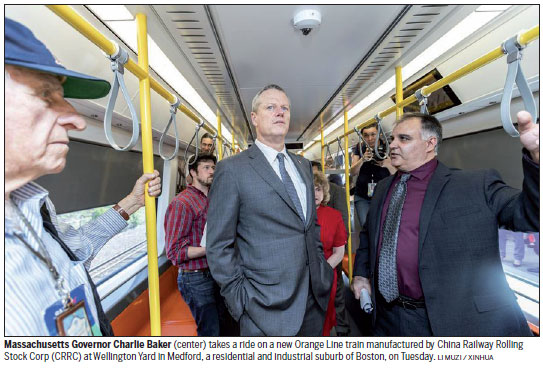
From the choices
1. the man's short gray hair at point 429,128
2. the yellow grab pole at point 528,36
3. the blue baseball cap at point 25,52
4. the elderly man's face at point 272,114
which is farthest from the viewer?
the man's short gray hair at point 429,128

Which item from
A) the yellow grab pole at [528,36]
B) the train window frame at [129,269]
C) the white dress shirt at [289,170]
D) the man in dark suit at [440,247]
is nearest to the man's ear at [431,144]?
the man in dark suit at [440,247]

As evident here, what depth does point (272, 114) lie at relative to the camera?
1.63 meters

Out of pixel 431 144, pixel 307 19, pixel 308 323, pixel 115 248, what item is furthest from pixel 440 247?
pixel 115 248

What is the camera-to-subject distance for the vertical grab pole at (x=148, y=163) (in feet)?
4.55

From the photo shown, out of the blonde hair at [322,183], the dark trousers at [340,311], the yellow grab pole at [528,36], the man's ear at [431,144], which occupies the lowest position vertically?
the dark trousers at [340,311]

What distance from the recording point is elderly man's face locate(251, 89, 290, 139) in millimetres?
1616

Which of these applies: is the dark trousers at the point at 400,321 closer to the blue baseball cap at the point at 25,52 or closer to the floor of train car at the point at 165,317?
the floor of train car at the point at 165,317

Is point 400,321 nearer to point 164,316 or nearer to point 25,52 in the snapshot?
point 25,52

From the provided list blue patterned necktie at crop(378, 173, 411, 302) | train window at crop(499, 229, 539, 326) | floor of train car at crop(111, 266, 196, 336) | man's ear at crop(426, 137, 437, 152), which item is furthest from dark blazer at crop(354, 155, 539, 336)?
floor of train car at crop(111, 266, 196, 336)

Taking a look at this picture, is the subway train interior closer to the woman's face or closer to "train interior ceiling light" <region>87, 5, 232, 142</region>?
"train interior ceiling light" <region>87, 5, 232, 142</region>

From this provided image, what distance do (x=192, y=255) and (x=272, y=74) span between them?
70.4 inches

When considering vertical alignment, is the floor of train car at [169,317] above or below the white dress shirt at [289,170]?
below

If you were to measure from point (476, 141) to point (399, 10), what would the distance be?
66.3 inches

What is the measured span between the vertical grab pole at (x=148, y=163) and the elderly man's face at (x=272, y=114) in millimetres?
634
